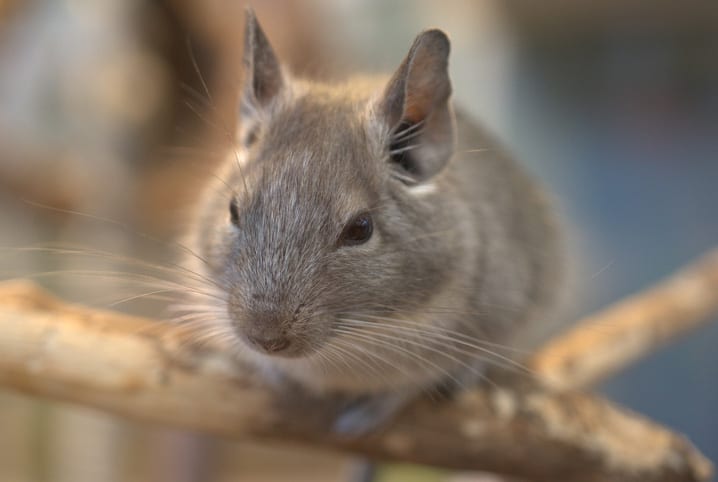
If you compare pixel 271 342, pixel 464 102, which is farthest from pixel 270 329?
pixel 464 102

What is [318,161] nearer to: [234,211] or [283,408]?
[234,211]

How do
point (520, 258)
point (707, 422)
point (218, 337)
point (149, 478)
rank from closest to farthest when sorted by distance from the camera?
1. point (218, 337)
2. point (520, 258)
3. point (707, 422)
4. point (149, 478)

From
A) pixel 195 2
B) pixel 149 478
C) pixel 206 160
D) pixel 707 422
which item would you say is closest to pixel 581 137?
pixel 707 422

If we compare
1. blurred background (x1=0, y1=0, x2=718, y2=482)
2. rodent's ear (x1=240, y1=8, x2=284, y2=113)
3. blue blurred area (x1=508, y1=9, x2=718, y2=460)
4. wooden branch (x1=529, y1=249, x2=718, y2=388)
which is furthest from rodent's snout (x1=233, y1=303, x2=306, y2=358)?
blue blurred area (x1=508, y1=9, x2=718, y2=460)

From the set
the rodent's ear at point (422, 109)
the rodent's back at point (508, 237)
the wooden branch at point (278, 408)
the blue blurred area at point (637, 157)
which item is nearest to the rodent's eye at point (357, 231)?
the rodent's ear at point (422, 109)

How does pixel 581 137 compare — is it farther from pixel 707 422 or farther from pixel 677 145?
pixel 707 422
